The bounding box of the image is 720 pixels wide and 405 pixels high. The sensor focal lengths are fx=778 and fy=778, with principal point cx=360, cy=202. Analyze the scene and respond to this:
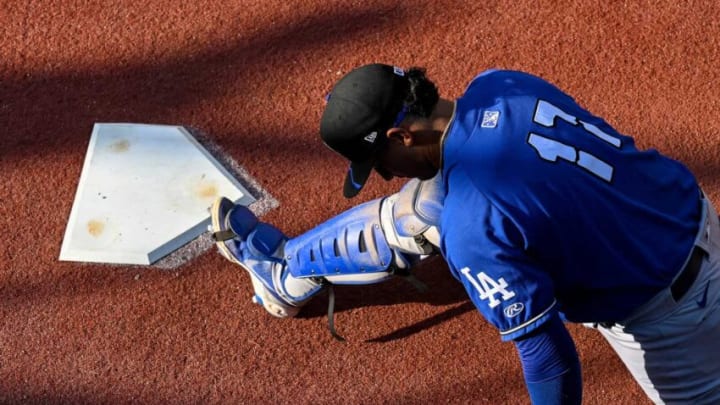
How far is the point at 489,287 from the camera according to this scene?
6.61 ft

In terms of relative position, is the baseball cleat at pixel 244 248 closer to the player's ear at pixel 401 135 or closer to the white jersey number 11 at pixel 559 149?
the player's ear at pixel 401 135

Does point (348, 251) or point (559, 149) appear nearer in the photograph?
point (559, 149)

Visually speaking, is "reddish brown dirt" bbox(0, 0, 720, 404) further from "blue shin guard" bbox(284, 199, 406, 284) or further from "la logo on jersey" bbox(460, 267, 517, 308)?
"la logo on jersey" bbox(460, 267, 517, 308)

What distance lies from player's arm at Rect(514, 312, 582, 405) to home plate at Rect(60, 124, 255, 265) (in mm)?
1573

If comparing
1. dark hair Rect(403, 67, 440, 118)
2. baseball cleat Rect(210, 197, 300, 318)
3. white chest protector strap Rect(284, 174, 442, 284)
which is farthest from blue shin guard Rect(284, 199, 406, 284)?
dark hair Rect(403, 67, 440, 118)

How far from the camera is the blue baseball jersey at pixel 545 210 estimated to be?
1.97 meters

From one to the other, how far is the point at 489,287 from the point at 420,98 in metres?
0.54

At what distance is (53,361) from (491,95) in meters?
2.04

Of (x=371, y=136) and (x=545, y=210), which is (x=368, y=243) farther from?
(x=545, y=210)

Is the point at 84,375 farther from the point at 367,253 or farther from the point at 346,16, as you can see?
the point at 346,16

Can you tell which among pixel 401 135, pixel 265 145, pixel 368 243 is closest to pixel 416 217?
pixel 368 243

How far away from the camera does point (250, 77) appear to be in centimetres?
357

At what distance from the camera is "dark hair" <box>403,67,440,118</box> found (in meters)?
2.10

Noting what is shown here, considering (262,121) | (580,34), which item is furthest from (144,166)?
(580,34)
